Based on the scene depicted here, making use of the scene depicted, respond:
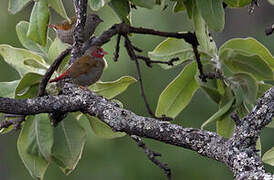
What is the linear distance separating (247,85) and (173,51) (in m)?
0.40

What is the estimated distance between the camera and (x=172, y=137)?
6.40 ft

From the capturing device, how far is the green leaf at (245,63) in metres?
2.38

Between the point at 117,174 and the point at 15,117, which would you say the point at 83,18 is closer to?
the point at 15,117

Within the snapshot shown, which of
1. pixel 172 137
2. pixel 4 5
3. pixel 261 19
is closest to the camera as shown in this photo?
pixel 172 137

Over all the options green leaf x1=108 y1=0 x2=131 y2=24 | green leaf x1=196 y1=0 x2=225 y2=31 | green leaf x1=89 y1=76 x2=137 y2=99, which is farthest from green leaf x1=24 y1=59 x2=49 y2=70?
green leaf x1=196 y1=0 x2=225 y2=31

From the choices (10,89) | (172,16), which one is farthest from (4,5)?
(10,89)

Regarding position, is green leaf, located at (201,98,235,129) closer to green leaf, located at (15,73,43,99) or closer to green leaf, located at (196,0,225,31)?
green leaf, located at (196,0,225,31)

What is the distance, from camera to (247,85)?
2330mm

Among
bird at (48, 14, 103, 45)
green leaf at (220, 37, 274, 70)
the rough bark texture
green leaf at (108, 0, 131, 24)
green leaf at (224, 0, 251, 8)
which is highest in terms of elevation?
green leaf at (224, 0, 251, 8)

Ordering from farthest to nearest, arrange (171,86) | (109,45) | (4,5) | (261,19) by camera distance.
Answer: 1. (261,19)
2. (4,5)
3. (109,45)
4. (171,86)

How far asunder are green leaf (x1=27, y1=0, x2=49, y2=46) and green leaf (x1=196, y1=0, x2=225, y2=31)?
1.85ft

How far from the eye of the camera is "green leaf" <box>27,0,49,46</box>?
2352 millimetres

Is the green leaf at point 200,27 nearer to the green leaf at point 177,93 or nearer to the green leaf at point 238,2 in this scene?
the green leaf at point 238,2

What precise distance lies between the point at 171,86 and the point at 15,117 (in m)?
0.64
